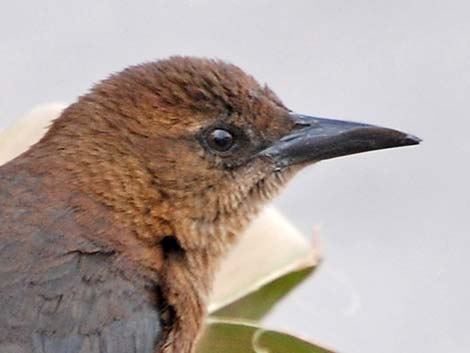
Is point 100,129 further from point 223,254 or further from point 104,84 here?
point 223,254

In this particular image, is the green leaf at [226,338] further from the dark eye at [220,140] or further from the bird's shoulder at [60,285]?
the dark eye at [220,140]

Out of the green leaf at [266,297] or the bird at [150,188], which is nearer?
the bird at [150,188]

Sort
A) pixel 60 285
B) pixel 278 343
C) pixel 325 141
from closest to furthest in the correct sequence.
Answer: pixel 278 343 → pixel 60 285 → pixel 325 141

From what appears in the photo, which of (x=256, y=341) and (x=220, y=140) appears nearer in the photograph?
(x=256, y=341)

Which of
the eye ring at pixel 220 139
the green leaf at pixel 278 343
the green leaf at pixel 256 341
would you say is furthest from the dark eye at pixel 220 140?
the green leaf at pixel 278 343

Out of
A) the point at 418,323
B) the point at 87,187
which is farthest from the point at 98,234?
the point at 418,323

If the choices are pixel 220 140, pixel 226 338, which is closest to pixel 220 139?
pixel 220 140

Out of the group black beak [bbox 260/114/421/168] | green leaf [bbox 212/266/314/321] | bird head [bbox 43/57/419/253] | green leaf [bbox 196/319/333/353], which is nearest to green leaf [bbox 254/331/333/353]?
green leaf [bbox 196/319/333/353]

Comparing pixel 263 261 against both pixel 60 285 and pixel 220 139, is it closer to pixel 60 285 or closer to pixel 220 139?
pixel 220 139
